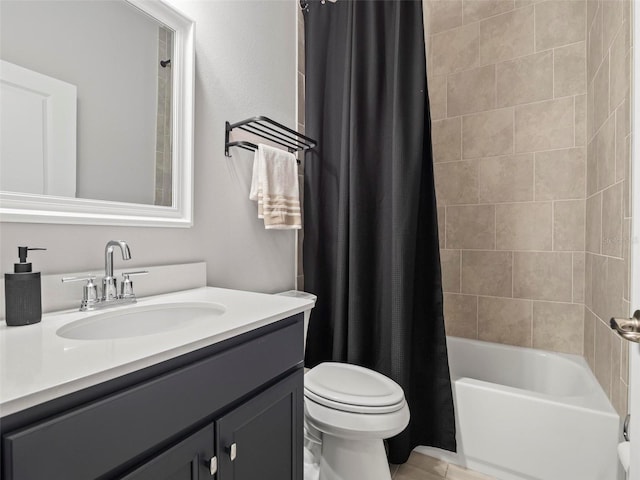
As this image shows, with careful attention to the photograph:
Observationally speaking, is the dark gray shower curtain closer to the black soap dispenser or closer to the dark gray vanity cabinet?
the dark gray vanity cabinet

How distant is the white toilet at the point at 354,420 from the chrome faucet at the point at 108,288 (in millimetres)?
755

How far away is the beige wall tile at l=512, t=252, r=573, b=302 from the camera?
1856 millimetres

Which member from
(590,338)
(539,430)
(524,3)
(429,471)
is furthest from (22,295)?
(524,3)

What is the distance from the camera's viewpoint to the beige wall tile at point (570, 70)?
1.82 metres

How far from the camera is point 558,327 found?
6.14 ft

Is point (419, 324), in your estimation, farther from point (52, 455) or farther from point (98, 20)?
point (98, 20)

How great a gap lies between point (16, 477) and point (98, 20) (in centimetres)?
118

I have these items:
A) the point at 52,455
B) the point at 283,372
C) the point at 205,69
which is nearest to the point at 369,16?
the point at 205,69

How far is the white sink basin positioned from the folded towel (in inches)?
23.0

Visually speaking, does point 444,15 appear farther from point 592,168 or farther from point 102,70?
point 102,70

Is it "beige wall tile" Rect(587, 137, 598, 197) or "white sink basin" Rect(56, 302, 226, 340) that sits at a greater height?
"beige wall tile" Rect(587, 137, 598, 197)

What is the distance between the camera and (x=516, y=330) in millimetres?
1986

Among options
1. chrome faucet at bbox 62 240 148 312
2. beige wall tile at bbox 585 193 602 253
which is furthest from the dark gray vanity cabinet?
beige wall tile at bbox 585 193 602 253

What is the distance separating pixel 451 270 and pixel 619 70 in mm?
1318
